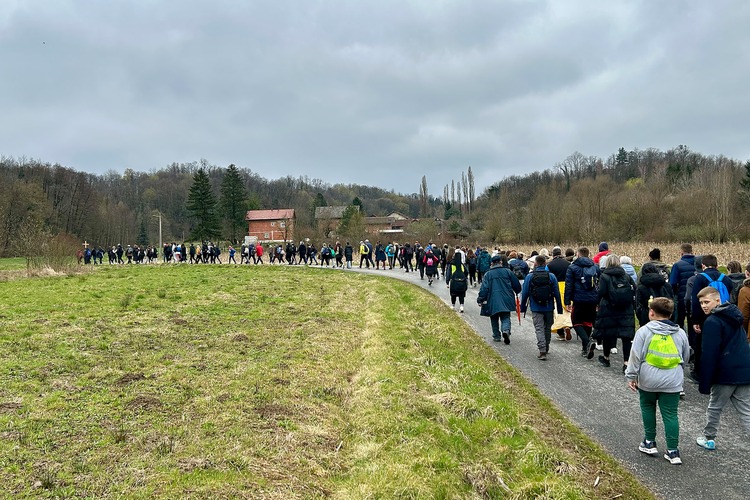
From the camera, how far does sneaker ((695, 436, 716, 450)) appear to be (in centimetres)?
477

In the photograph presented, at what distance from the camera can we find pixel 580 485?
4016 millimetres

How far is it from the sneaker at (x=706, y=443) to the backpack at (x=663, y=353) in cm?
95

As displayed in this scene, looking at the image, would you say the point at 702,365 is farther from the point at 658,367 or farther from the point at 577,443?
the point at 577,443

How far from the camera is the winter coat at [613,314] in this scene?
291 inches

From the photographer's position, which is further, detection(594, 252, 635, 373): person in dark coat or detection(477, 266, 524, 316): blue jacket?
detection(477, 266, 524, 316): blue jacket

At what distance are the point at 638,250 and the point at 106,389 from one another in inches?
1334

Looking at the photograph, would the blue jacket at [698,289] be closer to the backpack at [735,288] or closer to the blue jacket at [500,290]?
the backpack at [735,288]

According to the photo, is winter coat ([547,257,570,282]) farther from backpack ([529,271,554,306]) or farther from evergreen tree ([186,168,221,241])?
evergreen tree ([186,168,221,241])

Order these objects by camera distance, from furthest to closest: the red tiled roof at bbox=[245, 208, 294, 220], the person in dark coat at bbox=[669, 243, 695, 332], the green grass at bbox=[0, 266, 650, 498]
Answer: the red tiled roof at bbox=[245, 208, 294, 220] → the person in dark coat at bbox=[669, 243, 695, 332] → the green grass at bbox=[0, 266, 650, 498]

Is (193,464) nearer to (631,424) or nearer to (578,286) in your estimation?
(631,424)

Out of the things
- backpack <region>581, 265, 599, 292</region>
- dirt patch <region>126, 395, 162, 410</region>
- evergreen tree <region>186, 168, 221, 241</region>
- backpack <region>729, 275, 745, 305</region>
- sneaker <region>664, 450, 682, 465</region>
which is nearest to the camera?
sneaker <region>664, 450, 682, 465</region>

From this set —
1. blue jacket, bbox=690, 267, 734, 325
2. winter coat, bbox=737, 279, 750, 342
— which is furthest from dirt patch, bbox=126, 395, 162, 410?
winter coat, bbox=737, 279, 750, 342

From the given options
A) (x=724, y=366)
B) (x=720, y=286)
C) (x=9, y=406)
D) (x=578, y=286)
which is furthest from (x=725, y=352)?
(x=9, y=406)

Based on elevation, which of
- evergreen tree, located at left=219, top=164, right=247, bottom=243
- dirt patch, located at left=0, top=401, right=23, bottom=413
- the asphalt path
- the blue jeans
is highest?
evergreen tree, located at left=219, top=164, right=247, bottom=243
